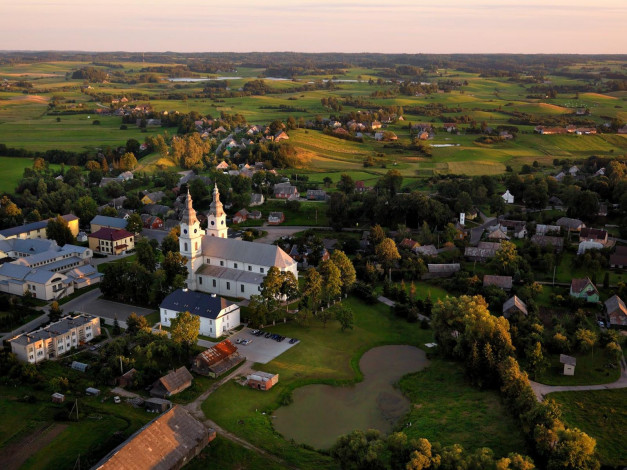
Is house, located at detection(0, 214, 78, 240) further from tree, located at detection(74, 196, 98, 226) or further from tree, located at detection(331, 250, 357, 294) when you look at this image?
tree, located at detection(331, 250, 357, 294)

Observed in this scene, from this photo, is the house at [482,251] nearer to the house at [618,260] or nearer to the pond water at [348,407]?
the house at [618,260]

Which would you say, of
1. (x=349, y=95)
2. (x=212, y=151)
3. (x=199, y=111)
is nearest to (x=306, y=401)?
(x=212, y=151)

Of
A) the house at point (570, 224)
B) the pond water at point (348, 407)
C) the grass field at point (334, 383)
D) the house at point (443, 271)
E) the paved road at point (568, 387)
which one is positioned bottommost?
the pond water at point (348, 407)

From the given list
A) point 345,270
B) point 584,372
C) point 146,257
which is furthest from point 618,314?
point 146,257

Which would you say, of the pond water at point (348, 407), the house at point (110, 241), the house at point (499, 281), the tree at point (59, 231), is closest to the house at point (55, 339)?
the pond water at point (348, 407)

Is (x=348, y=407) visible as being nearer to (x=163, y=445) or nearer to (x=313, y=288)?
(x=163, y=445)

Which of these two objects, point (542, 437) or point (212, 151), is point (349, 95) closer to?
point (212, 151)
